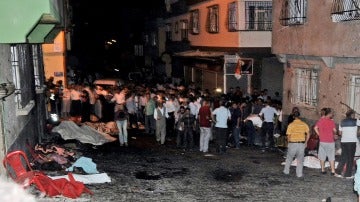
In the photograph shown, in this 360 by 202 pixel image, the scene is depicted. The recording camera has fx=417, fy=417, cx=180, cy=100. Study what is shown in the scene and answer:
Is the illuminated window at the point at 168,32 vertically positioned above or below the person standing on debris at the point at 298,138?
above

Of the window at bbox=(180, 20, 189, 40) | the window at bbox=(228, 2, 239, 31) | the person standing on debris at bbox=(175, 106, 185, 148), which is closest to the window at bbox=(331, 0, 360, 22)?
the person standing on debris at bbox=(175, 106, 185, 148)

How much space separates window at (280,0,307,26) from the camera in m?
15.7

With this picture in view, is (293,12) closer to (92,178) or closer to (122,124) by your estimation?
(122,124)

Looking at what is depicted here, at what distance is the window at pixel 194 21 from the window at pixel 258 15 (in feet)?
25.3

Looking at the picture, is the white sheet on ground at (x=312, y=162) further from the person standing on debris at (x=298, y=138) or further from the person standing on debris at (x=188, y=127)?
the person standing on debris at (x=188, y=127)

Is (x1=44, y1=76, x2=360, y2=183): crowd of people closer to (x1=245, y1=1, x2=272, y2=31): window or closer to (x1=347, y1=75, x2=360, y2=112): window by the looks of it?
(x1=347, y1=75, x2=360, y2=112): window

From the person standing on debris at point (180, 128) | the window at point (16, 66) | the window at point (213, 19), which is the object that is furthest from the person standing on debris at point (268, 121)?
the window at point (213, 19)

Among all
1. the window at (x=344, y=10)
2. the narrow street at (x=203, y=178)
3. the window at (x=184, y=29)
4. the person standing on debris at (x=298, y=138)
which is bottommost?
the narrow street at (x=203, y=178)

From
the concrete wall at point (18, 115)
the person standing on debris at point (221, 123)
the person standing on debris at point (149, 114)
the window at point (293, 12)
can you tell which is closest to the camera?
the concrete wall at point (18, 115)

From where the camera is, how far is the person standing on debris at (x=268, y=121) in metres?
14.7

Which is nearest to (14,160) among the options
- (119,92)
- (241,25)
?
(119,92)

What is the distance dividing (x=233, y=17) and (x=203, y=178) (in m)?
12.6

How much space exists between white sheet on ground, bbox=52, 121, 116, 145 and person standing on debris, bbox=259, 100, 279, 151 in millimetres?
5837

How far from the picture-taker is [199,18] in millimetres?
28312
